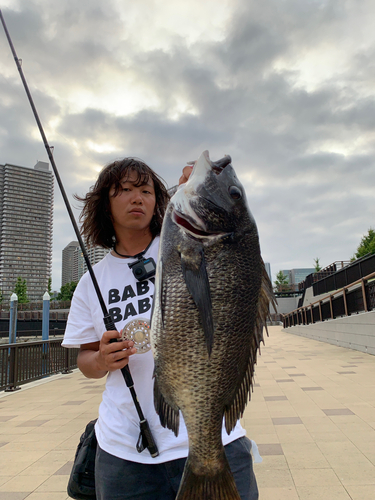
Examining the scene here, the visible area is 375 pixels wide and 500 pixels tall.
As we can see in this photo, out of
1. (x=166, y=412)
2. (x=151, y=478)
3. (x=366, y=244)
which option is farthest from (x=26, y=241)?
→ (x=166, y=412)

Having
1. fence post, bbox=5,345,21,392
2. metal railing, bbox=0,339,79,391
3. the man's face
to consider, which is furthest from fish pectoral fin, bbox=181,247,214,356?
fence post, bbox=5,345,21,392

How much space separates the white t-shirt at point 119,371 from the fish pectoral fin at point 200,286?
452mm

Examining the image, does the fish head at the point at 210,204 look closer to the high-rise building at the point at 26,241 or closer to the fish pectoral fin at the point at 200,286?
the fish pectoral fin at the point at 200,286

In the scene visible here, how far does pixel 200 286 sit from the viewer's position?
4.13ft

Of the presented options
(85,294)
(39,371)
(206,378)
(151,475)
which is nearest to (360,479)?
(151,475)

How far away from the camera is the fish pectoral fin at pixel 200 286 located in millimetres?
1243

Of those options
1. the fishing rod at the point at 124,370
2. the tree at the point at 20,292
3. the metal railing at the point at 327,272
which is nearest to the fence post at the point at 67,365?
the fishing rod at the point at 124,370

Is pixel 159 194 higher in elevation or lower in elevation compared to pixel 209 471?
higher

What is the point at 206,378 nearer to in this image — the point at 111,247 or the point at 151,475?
the point at 151,475

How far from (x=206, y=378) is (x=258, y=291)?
1.31 feet

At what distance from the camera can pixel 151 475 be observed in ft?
4.80

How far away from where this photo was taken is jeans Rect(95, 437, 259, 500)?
1.44 m

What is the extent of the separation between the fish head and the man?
29 cm

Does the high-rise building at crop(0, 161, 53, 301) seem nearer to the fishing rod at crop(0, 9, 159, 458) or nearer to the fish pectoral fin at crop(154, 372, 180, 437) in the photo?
the fishing rod at crop(0, 9, 159, 458)
